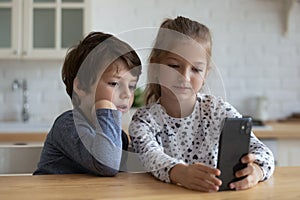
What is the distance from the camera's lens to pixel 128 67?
107 cm

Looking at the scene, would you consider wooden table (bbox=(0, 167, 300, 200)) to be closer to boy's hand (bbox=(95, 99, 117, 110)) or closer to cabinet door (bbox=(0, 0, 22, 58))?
boy's hand (bbox=(95, 99, 117, 110))

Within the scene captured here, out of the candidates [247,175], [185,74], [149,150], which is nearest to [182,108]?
[185,74]

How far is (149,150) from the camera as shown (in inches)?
39.0

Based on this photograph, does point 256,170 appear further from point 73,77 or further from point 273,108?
point 273,108

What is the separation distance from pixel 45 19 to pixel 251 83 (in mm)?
1420

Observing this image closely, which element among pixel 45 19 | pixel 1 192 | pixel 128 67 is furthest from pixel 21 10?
pixel 1 192

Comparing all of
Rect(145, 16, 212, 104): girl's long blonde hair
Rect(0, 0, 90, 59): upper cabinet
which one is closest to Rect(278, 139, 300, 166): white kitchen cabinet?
Rect(0, 0, 90, 59): upper cabinet

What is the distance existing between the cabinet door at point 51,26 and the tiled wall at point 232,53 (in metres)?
0.26

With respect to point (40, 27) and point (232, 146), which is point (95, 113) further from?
point (40, 27)

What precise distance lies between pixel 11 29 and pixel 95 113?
5.69 ft

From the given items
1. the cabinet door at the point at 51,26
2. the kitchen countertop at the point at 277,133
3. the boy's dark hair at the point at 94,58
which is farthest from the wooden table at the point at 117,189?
the cabinet door at the point at 51,26

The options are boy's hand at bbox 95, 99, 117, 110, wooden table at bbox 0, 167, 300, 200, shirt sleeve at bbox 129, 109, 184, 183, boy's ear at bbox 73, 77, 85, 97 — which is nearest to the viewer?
wooden table at bbox 0, 167, 300, 200

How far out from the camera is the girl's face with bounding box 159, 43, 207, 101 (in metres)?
1.11

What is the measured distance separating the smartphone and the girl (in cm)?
16
